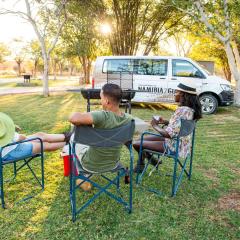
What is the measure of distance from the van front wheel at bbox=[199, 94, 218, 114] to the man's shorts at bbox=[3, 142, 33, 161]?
759 cm

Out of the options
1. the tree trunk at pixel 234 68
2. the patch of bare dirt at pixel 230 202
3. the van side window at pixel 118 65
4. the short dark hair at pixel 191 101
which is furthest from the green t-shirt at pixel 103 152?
the tree trunk at pixel 234 68

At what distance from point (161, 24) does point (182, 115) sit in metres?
16.7

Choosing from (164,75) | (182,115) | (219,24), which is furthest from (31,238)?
(219,24)

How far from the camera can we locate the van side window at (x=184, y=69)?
9.73 meters

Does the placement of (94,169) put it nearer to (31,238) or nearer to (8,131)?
(31,238)

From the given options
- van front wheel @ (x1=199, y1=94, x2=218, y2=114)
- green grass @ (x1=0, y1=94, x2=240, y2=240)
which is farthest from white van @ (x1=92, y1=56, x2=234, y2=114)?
green grass @ (x1=0, y1=94, x2=240, y2=240)

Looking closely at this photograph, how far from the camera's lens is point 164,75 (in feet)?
33.0

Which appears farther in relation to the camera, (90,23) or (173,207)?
(90,23)

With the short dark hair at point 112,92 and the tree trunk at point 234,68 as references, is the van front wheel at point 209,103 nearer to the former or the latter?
the tree trunk at point 234,68

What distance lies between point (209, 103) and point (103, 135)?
26.0ft

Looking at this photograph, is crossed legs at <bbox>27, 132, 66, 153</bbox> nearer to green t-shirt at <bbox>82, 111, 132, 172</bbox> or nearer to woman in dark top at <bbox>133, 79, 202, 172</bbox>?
green t-shirt at <bbox>82, 111, 132, 172</bbox>

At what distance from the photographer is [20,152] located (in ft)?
10.8

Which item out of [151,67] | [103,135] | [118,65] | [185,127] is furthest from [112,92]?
[118,65]

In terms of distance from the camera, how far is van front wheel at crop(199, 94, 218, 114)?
989 cm
